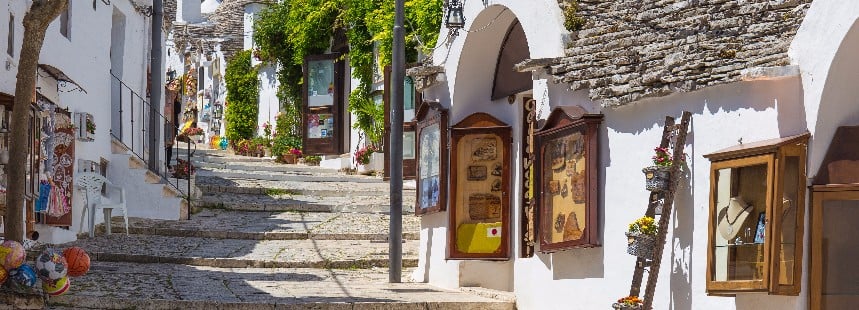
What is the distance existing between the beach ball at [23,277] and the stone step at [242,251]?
622cm

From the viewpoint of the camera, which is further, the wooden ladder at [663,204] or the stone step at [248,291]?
the stone step at [248,291]

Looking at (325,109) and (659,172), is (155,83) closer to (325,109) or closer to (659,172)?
(325,109)

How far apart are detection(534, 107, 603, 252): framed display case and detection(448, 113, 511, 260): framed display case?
1631mm

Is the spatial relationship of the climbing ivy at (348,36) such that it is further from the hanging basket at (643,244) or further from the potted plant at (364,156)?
the hanging basket at (643,244)

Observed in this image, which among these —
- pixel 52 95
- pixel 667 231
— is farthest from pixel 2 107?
pixel 667 231

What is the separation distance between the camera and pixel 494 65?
16656mm

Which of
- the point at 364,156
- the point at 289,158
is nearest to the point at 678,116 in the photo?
the point at 364,156

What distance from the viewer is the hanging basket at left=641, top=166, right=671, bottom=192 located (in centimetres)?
1125

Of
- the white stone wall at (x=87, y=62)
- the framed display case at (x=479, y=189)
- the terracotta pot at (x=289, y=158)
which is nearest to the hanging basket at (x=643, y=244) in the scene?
the framed display case at (x=479, y=189)

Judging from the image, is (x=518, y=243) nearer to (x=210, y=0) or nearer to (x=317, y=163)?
(x=317, y=163)

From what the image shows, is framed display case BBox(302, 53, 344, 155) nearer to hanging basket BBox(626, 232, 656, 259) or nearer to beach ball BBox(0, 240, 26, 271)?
beach ball BBox(0, 240, 26, 271)

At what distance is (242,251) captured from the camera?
19547 millimetres

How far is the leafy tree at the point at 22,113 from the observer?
1260 cm

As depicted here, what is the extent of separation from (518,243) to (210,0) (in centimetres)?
4491
